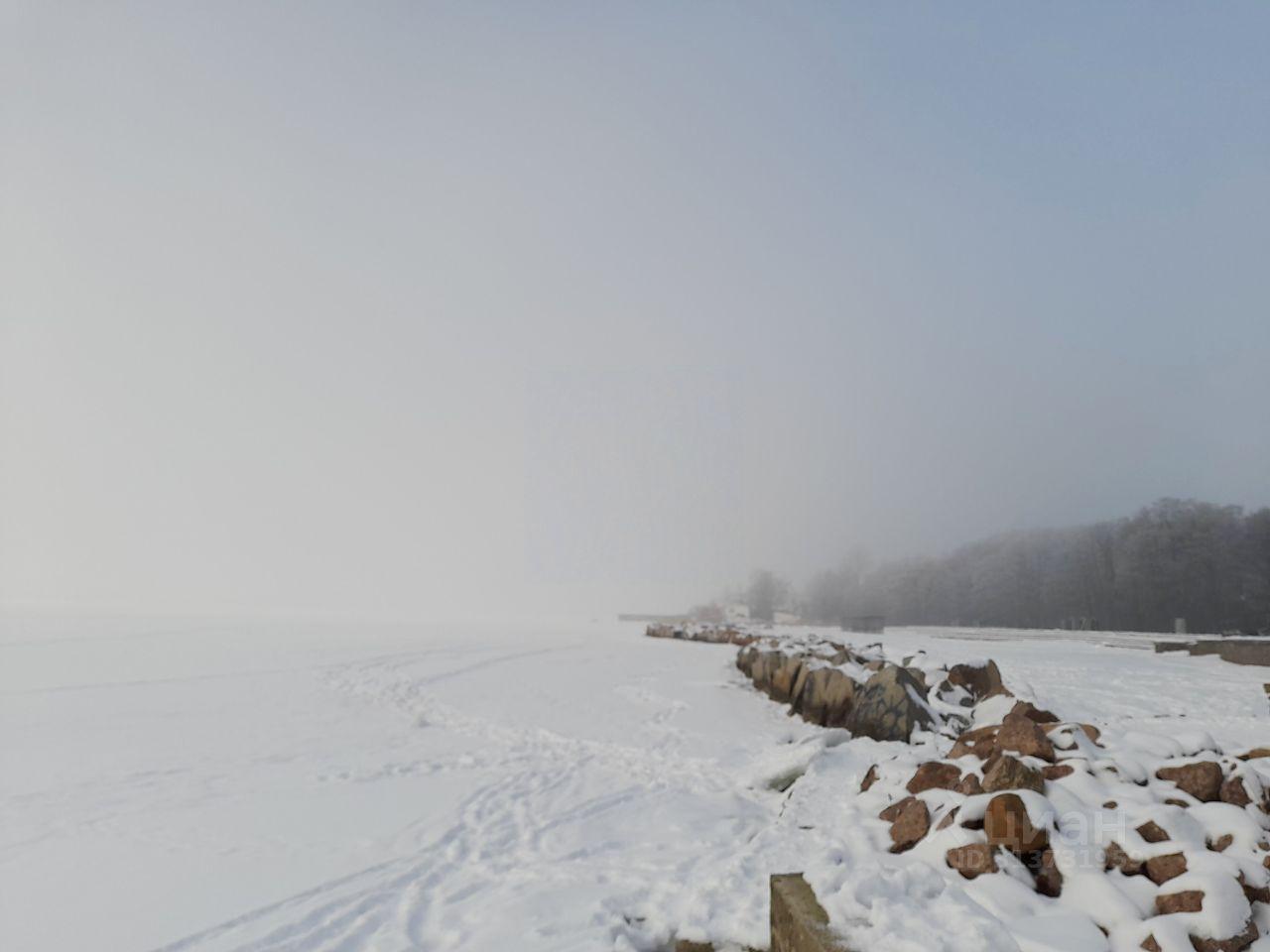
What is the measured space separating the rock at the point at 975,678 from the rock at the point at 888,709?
1.76 metres

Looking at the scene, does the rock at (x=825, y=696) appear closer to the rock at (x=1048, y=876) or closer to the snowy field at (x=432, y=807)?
the snowy field at (x=432, y=807)

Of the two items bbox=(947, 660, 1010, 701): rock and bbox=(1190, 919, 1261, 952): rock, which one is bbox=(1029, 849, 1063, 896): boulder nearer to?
bbox=(1190, 919, 1261, 952): rock

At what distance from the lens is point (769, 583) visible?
263 feet

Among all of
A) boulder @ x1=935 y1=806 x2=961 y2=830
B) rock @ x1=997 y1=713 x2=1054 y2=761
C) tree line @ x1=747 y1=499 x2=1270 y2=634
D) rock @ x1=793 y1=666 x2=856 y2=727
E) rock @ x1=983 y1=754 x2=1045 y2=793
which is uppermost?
tree line @ x1=747 y1=499 x2=1270 y2=634

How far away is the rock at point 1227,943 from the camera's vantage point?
2.46 metres

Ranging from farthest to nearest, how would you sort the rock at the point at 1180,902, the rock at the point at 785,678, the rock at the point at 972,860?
the rock at the point at 785,678 → the rock at the point at 972,860 → the rock at the point at 1180,902

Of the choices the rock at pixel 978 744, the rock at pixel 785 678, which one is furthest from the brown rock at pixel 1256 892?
the rock at pixel 785 678

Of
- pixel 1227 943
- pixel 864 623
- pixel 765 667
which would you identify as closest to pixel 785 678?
pixel 765 667

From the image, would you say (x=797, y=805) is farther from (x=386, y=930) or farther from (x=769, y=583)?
(x=769, y=583)

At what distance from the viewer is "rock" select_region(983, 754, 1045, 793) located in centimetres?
365

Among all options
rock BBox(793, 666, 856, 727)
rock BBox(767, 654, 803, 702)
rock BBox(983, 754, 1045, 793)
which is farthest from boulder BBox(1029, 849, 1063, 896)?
rock BBox(767, 654, 803, 702)

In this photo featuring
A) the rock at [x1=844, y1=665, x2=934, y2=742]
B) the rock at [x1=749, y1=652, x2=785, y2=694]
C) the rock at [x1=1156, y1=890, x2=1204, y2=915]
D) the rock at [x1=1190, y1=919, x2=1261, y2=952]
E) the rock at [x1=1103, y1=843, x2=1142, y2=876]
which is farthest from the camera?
the rock at [x1=749, y1=652, x2=785, y2=694]

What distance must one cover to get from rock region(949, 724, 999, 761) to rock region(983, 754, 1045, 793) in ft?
1.58

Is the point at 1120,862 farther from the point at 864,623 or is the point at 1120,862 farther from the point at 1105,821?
the point at 864,623
